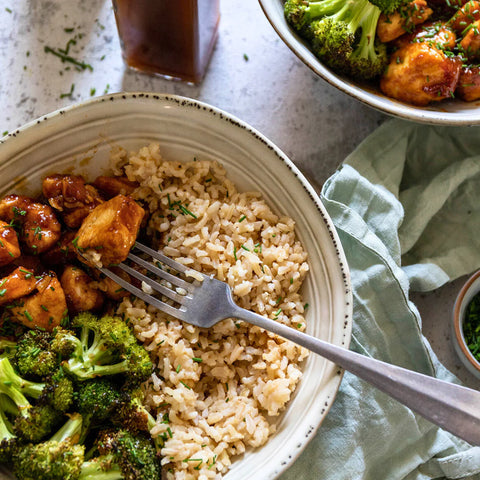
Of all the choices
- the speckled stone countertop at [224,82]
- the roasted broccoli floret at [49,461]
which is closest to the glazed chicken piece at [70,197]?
the speckled stone countertop at [224,82]

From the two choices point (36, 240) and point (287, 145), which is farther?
point (287, 145)

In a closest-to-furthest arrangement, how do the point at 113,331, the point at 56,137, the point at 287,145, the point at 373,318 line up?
1. the point at 113,331
2. the point at 56,137
3. the point at 373,318
4. the point at 287,145

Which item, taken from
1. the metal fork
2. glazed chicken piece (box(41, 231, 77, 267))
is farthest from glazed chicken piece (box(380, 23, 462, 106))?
glazed chicken piece (box(41, 231, 77, 267))

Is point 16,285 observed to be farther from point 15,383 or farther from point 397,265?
point 397,265

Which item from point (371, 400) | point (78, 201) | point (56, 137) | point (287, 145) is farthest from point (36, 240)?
point (371, 400)

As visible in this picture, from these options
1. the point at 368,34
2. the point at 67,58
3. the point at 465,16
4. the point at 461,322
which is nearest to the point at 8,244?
the point at 67,58

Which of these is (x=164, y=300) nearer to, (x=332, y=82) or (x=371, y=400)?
(x=371, y=400)

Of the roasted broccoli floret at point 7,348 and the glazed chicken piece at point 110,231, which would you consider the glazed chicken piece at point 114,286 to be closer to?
the glazed chicken piece at point 110,231
